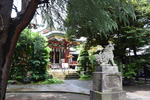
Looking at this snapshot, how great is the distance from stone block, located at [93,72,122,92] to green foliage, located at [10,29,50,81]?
20.8 ft

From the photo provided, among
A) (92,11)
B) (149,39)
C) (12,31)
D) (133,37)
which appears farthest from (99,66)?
(149,39)

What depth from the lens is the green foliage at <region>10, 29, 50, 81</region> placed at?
9.57m

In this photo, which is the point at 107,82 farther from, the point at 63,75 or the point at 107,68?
the point at 63,75

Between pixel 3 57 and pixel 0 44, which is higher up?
pixel 0 44

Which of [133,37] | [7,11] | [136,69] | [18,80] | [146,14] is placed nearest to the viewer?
[7,11]

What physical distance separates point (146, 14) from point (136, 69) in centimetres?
349

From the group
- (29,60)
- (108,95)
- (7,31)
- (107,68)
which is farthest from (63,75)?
(7,31)

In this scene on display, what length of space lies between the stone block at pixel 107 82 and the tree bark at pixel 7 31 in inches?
106

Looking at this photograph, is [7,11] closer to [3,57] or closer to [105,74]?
[3,57]

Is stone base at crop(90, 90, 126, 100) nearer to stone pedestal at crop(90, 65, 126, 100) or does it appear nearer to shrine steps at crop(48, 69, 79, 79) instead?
stone pedestal at crop(90, 65, 126, 100)

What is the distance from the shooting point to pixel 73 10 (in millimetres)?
4043

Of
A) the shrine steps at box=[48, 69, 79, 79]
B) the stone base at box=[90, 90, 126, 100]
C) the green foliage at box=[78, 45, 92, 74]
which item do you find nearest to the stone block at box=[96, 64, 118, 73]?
the stone base at box=[90, 90, 126, 100]

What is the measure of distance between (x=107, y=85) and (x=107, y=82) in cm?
9

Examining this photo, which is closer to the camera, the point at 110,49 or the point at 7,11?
the point at 7,11
